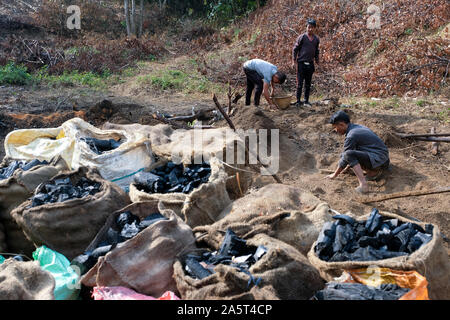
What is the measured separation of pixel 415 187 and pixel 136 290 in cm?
383

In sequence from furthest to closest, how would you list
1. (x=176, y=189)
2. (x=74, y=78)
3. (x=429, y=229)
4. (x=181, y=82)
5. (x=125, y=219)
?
(x=74, y=78) → (x=181, y=82) → (x=176, y=189) → (x=125, y=219) → (x=429, y=229)

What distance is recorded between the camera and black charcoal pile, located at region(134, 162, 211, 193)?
366 centimetres

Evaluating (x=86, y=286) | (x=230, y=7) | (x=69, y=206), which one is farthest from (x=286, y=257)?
(x=230, y=7)

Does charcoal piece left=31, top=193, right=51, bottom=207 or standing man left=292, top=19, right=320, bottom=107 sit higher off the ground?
standing man left=292, top=19, right=320, bottom=107

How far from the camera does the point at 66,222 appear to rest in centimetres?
305

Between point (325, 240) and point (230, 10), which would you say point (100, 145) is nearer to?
point (325, 240)

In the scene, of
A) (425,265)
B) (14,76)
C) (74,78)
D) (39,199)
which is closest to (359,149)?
(425,265)

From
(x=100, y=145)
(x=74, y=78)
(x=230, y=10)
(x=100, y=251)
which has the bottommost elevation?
(x=100, y=251)

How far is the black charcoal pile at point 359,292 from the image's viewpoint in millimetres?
2100

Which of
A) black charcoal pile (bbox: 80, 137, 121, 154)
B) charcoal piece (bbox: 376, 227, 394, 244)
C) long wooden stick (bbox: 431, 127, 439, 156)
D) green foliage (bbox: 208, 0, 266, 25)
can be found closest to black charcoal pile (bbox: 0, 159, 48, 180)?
black charcoal pile (bbox: 80, 137, 121, 154)

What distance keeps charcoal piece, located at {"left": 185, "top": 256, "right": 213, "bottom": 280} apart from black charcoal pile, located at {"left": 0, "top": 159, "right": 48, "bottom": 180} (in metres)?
2.31

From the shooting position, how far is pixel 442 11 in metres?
9.01

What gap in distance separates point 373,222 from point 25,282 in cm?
218

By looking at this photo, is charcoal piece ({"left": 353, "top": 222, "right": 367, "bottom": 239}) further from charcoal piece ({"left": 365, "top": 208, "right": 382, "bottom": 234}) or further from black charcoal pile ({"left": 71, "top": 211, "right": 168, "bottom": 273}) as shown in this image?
black charcoal pile ({"left": 71, "top": 211, "right": 168, "bottom": 273})
